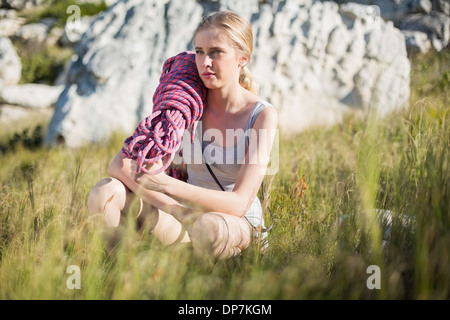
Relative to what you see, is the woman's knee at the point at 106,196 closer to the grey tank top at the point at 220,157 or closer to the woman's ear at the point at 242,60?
the grey tank top at the point at 220,157

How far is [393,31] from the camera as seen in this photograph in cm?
601

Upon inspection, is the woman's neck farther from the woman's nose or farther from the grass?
the grass

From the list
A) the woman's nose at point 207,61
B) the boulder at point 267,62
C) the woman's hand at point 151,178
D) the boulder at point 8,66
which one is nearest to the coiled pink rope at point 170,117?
the woman's hand at point 151,178

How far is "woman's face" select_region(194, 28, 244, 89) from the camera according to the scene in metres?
2.29

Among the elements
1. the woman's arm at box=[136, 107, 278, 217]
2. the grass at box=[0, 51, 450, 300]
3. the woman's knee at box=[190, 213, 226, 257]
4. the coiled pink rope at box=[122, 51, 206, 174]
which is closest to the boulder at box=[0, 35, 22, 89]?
the grass at box=[0, 51, 450, 300]

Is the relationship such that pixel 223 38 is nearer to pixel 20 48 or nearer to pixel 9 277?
pixel 9 277

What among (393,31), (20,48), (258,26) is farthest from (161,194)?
(20,48)

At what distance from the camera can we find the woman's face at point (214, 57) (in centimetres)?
229

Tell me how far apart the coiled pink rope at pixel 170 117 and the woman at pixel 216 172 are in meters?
0.07

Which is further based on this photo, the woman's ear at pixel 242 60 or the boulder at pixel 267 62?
the boulder at pixel 267 62

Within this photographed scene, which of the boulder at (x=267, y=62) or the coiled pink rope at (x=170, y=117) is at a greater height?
the boulder at (x=267, y=62)

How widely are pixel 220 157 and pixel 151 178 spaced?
1.51 feet

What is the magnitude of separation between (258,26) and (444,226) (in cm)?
455

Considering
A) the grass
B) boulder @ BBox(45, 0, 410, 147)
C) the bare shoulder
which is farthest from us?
boulder @ BBox(45, 0, 410, 147)
